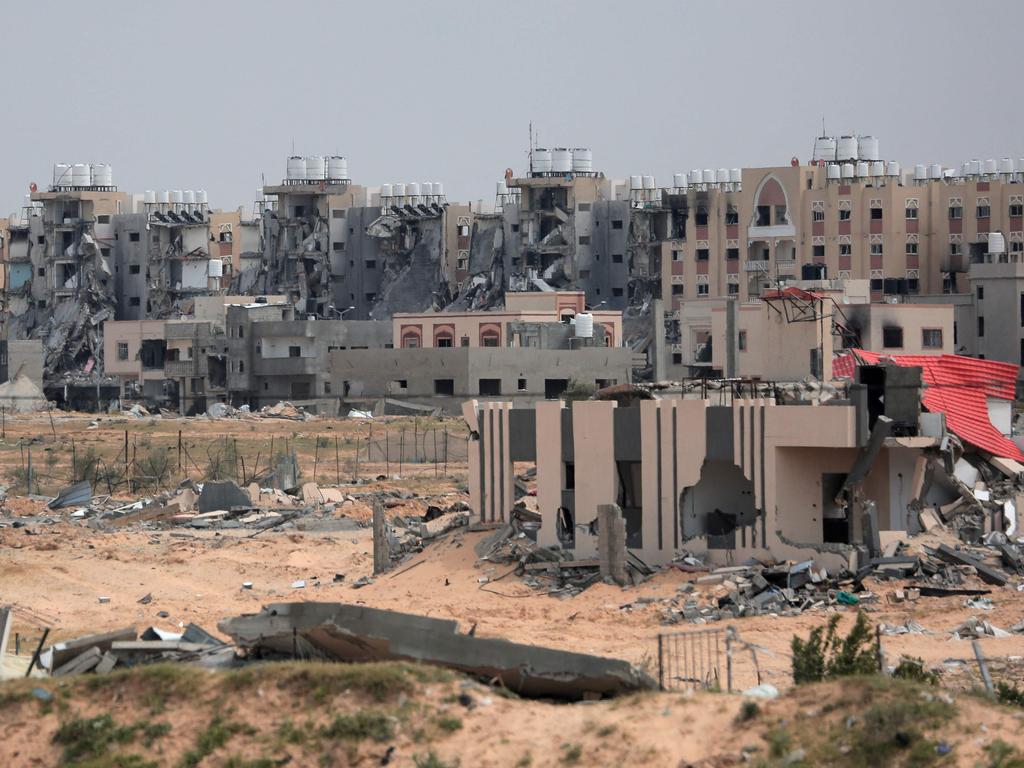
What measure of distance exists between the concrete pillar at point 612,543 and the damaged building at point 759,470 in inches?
56.6

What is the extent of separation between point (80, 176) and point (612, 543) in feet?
315

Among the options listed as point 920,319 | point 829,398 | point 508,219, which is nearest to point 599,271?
point 508,219

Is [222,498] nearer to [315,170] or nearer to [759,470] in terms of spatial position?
[759,470]

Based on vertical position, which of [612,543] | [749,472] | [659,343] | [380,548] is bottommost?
[380,548]

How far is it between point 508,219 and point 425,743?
300ft

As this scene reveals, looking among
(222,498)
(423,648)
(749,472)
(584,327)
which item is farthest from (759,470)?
(584,327)

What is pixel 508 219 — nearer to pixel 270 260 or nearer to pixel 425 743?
pixel 270 260

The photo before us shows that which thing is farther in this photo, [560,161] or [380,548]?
[560,161]

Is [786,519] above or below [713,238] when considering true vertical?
below

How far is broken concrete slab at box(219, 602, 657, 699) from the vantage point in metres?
20.7

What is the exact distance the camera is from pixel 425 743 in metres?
19.2

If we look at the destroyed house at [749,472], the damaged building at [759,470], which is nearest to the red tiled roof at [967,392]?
the damaged building at [759,470]

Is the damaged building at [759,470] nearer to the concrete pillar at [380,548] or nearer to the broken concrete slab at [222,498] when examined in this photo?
the concrete pillar at [380,548]

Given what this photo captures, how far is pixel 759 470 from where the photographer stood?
33.5 metres
